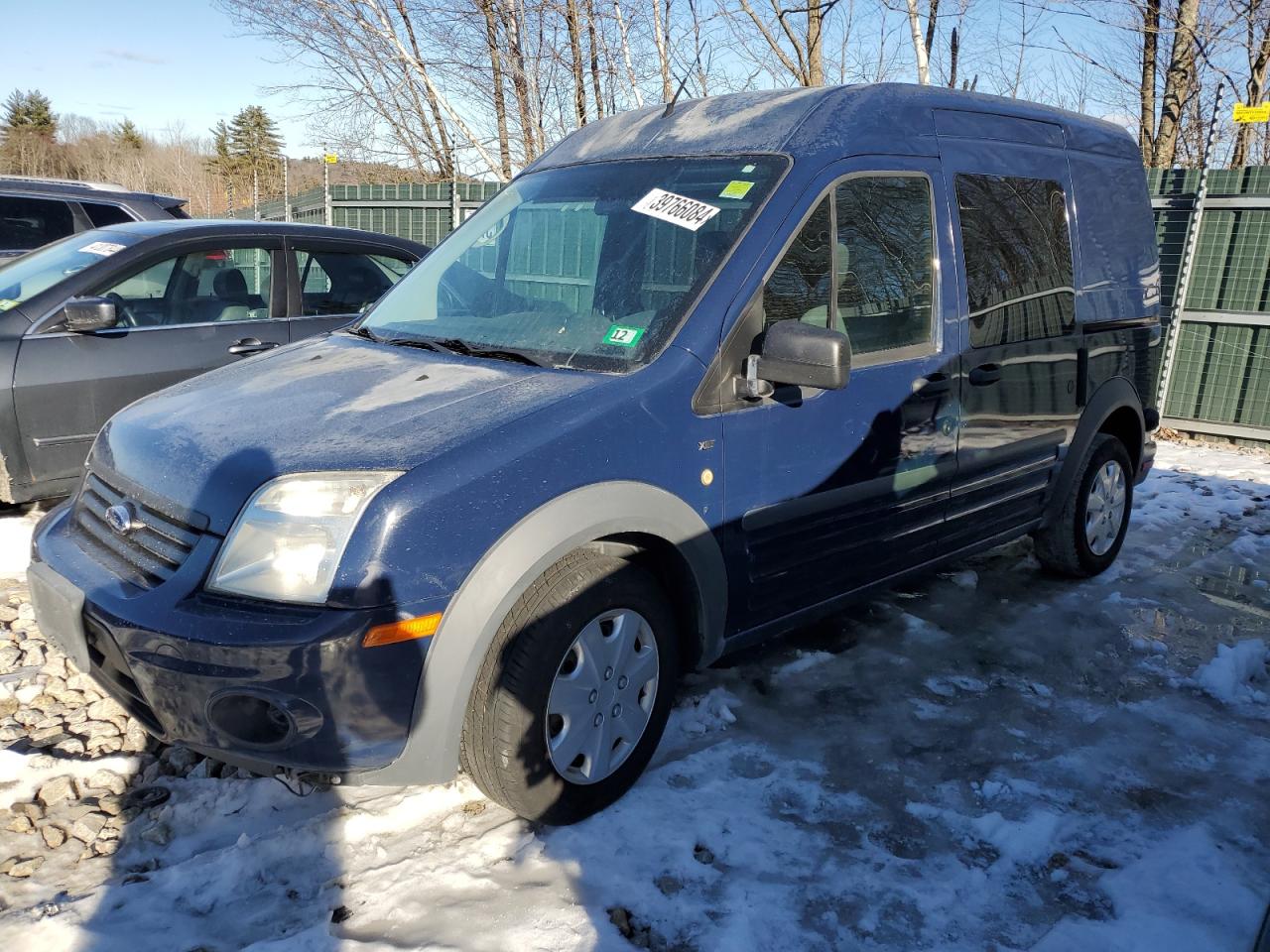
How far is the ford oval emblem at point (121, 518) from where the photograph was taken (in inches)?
102

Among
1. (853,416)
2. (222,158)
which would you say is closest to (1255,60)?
(853,416)

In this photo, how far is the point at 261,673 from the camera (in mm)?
2213

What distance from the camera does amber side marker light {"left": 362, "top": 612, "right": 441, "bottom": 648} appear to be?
2211 mm

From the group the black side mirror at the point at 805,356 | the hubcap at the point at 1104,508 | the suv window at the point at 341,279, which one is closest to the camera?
the black side mirror at the point at 805,356

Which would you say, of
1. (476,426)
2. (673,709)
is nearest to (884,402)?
(673,709)

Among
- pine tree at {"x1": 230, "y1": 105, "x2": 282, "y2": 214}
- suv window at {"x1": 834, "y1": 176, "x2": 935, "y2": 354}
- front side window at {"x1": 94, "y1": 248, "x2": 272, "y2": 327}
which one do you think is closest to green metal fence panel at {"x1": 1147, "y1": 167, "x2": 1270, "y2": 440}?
suv window at {"x1": 834, "y1": 176, "x2": 935, "y2": 354}

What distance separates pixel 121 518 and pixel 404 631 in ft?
3.18

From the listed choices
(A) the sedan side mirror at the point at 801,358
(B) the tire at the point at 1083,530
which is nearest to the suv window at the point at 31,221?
(A) the sedan side mirror at the point at 801,358

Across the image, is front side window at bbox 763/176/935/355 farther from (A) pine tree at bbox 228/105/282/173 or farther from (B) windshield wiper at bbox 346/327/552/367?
(A) pine tree at bbox 228/105/282/173

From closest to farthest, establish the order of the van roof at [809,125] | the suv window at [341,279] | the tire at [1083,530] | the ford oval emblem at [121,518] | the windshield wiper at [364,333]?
1. the ford oval emblem at [121,518]
2. the van roof at [809,125]
3. the windshield wiper at [364,333]
4. the tire at [1083,530]
5. the suv window at [341,279]

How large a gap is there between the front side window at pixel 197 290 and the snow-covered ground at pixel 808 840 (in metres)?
2.97

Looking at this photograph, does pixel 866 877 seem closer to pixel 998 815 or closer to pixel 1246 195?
pixel 998 815

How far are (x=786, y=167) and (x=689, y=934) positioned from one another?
2.29 m

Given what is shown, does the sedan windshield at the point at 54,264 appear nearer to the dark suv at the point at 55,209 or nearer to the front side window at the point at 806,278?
the dark suv at the point at 55,209
